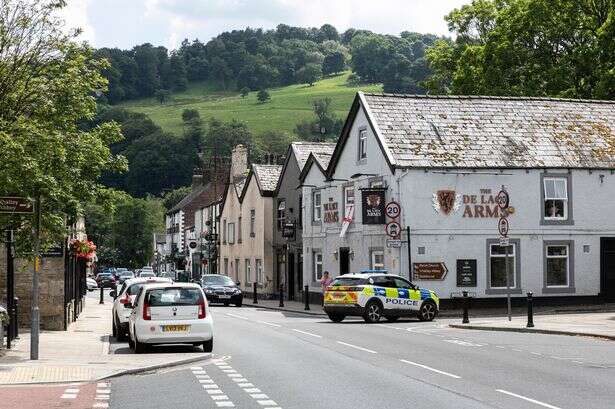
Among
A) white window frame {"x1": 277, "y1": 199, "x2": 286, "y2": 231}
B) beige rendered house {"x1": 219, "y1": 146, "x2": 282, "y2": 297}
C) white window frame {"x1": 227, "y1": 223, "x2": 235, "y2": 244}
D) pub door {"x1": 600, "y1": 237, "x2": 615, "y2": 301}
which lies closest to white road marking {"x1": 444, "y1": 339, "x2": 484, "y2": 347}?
pub door {"x1": 600, "y1": 237, "x2": 615, "y2": 301}

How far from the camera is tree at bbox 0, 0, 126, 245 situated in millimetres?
20797

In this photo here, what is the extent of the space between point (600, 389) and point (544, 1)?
41568 mm

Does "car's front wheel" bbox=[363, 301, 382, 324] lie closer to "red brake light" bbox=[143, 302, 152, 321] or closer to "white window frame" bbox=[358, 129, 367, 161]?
"white window frame" bbox=[358, 129, 367, 161]

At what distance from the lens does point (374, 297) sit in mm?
34688

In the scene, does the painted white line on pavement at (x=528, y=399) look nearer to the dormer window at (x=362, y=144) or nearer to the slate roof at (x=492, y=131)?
the slate roof at (x=492, y=131)

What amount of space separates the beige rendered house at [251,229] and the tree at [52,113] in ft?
129

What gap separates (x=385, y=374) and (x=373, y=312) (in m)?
17.1

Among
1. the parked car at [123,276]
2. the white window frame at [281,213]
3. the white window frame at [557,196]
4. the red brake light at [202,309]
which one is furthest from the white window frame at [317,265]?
the red brake light at [202,309]

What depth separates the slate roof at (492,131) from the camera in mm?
42531

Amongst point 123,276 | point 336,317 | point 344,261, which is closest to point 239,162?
point 123,276

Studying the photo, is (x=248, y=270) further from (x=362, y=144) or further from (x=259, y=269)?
(x=362, y=144)

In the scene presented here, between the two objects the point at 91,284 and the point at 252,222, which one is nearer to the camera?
the point at 252,222

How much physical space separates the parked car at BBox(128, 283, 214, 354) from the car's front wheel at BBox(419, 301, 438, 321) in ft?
45.8

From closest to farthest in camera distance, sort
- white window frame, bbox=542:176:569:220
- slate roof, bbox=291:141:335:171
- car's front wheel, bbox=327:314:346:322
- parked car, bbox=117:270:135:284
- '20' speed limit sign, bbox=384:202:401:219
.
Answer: car's front wheel, bbox=327:314:346:322, '20' speed limit sign, bbox=384:202:401:219, white window frame, bbox=542:176:569:220, slate roof, bbox=291:141:335:171, parked car, bbox=117:270:135:284
